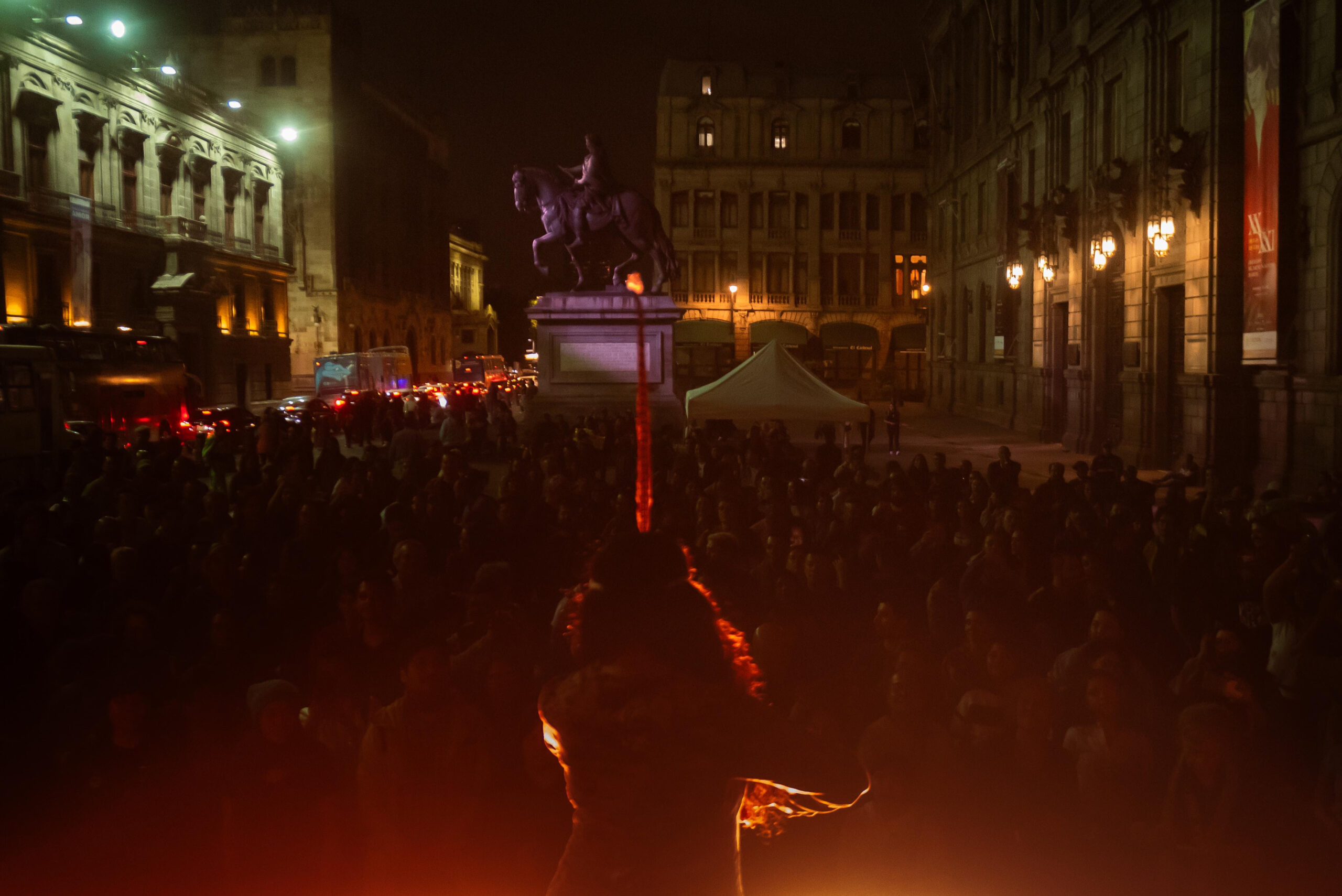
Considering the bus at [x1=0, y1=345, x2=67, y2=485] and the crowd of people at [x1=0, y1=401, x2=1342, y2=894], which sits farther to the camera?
the bus at [x1=0, y1=345, x2=67, y2=485]

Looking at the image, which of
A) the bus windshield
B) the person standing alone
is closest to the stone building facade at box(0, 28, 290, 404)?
the bus windshield

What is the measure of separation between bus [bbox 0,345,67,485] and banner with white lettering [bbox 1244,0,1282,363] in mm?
20194

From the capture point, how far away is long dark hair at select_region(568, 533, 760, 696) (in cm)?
288

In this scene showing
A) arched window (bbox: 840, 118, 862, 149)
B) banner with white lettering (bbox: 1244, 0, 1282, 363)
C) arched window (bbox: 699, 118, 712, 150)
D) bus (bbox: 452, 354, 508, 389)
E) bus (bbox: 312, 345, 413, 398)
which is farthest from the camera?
arched window (bbox: 840, 118, 862, 149)

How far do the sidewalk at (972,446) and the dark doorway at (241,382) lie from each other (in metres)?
30.0

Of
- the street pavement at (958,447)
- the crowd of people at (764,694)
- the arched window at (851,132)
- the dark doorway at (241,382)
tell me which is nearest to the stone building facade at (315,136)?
the dark doorway at (241,382)

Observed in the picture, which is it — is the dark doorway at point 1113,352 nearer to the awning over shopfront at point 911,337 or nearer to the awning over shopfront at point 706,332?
the awning over shopfront at point 911,337

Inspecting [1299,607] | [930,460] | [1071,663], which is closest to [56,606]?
[1071,663]

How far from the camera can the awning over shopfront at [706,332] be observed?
6712 centimetres

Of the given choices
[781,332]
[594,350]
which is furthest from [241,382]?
[594,350]

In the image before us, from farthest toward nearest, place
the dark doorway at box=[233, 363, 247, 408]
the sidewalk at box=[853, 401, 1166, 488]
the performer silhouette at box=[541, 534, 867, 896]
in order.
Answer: the dark doorway at box=[233, 363, 247, 408], the sidewalk at box=[853, 401, 1166, 488], the performer silhouette at box=[541, 534, 867, 896]

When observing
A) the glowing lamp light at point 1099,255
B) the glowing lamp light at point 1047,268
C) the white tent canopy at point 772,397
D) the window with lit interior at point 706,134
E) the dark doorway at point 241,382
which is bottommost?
the white tent canopy at point 772,397

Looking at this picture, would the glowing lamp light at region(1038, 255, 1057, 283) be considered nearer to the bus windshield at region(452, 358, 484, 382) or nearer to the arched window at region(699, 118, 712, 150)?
the bus windshield at region(452, 358, 484, 382)

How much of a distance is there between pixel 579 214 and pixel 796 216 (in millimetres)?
43523
